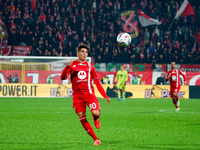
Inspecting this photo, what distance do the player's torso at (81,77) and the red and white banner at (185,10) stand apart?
27.9 m

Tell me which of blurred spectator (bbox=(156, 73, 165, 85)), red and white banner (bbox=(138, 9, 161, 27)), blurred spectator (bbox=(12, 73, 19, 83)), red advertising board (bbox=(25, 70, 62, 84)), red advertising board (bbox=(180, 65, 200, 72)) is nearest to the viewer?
blurred spectator (bbox=(12, 73, 19, 83))

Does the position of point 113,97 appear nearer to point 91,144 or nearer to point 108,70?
point 108,70

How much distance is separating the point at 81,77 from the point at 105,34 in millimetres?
24873

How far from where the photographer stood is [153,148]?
647cm

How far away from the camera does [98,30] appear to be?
31.8m

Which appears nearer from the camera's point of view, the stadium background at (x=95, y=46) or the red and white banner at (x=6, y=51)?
the stadium background at (x=95, y=46)

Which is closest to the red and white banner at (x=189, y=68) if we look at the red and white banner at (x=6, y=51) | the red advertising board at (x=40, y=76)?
the red advertising board at (x=40, y=76)

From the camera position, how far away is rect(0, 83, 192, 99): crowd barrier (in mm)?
24500

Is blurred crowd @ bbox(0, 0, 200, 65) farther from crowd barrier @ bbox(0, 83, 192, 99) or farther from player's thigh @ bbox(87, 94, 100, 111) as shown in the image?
player's thigh @ bbox(87, 94, 100, 111)

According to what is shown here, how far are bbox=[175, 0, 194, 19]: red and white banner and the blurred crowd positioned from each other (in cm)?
43

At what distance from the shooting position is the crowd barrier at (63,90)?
24.5m

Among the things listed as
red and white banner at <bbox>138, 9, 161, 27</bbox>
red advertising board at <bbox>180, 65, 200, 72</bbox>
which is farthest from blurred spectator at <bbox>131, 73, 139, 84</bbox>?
red and white banner at <bbox>138, 9, 161, 27</bbox>

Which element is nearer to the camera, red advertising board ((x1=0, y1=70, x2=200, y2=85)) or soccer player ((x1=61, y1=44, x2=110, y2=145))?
soccer player ((x1=61, y1=44, x2=110, y2=145))

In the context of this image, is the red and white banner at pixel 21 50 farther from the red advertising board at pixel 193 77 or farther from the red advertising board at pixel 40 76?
the red advertising board at pixel 193 77
